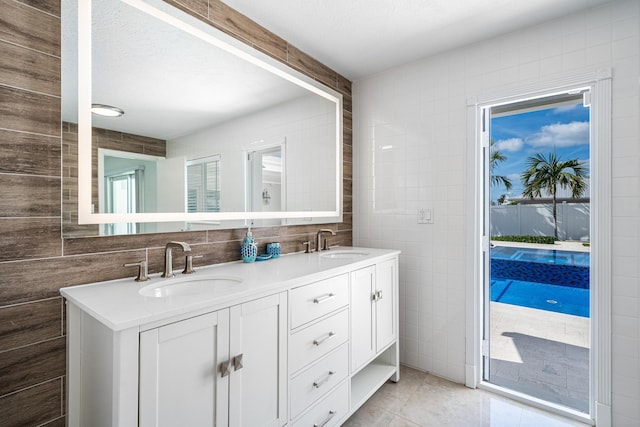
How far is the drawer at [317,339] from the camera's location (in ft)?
4.79

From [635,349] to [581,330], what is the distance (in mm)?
1159

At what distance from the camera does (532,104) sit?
2188 mm

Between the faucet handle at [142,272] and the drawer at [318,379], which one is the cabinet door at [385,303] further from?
the faucet handle at [142,272]

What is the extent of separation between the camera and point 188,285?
148 centimetres

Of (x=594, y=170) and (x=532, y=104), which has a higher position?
(x=532, y=104)

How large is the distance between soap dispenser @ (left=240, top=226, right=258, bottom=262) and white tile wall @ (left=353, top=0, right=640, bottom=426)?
1.20 m

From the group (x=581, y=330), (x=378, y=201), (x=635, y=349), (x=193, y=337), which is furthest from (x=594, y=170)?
(x=193, y=337)

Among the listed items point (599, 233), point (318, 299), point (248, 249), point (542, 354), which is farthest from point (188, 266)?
point (542, 354)

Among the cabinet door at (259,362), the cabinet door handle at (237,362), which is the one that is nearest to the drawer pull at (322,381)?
the cabinet door at (259,362)

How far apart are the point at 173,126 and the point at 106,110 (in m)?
0.30

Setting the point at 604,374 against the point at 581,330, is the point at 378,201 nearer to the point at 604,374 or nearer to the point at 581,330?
the point at 604,374

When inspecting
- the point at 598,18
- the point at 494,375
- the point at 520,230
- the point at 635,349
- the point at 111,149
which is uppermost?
the point at 598,18

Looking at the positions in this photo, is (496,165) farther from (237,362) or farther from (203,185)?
(237,362)

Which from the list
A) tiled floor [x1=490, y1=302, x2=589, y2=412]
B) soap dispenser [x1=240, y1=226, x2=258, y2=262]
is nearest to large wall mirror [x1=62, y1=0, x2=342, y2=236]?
soap dispenser [x1=240, y1=226, x2=258, y2=262]
